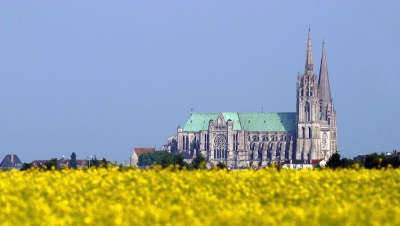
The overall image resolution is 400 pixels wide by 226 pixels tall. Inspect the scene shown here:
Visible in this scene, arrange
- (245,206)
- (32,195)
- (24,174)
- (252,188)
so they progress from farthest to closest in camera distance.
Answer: (24,174)
(252,188)
(32,195)
(245,206)

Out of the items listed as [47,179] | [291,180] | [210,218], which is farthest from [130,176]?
[210,218]

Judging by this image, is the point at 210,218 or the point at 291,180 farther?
the point at 291,180

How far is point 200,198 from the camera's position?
28.8 metres

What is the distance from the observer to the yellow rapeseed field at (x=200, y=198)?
77.4ft

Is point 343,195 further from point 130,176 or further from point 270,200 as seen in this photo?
point 130,176

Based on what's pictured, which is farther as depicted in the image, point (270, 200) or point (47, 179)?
point (47, 179)

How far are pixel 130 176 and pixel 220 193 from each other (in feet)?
9.16

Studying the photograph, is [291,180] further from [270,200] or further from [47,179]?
[47,179]

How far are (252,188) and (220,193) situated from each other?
1119mm

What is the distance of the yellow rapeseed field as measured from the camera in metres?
23.6

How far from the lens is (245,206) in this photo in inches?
1029

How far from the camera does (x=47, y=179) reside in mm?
31891

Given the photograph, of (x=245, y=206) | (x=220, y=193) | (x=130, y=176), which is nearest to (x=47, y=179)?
(x=130, y=176)

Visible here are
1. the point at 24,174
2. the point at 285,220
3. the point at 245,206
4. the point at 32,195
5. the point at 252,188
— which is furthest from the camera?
the point at 24,174
